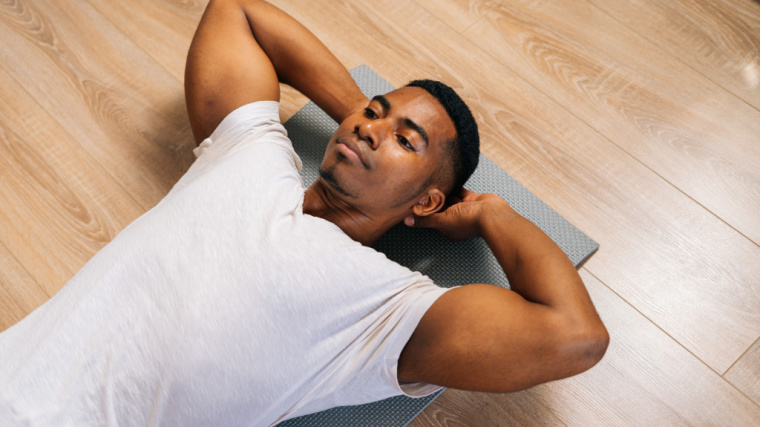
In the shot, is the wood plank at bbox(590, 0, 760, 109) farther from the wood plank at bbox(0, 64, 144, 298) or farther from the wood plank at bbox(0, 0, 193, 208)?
the wood plank at bbox(0, 64, 144, 298)

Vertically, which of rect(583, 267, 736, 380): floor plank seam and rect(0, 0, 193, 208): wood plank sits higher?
rect(583, 267, 736, 380): floor plank seam

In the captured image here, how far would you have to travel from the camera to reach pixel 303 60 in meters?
1.45

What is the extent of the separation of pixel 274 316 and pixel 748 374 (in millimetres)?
1193

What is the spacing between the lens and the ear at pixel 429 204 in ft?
4.30

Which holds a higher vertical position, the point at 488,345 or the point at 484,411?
the point at 488,345

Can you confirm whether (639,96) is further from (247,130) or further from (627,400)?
(247,130)

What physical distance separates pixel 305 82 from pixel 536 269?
2.43 feet

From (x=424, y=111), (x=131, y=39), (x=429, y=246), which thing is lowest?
(x=131, y=39)

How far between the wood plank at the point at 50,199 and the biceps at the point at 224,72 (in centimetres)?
42

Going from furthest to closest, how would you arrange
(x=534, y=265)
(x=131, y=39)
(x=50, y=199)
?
(x=131, y=39)
(x=50, y=199)
(x=534, y=265)

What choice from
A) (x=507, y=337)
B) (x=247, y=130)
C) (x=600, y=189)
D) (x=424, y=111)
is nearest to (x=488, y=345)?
(x=507, y=337)

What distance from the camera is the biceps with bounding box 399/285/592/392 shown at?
3.44 feet

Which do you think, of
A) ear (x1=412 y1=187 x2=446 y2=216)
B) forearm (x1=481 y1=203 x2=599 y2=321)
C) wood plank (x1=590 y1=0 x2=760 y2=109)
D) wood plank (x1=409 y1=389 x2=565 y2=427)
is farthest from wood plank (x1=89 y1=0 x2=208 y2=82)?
wood plank (x1=590 y1=0 x2=760 y2=109)

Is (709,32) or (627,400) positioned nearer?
(627,400)
